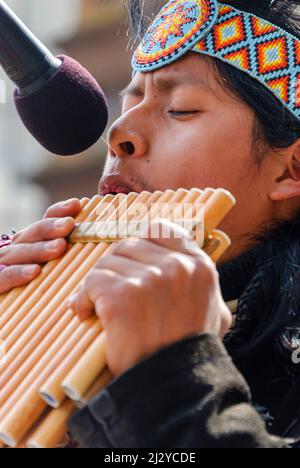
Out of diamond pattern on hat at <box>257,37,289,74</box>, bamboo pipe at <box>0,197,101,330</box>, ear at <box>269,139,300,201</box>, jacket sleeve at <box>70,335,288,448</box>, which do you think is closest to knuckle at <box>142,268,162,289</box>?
jacket sleeve at <box>70,335,288,448</box>

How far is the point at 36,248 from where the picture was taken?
235 cm

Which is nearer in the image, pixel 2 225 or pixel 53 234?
pixel 53 234

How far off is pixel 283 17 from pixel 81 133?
0.73 meters

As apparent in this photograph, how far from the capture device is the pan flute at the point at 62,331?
1854 mm

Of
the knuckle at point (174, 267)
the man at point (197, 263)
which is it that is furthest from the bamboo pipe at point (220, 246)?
the knuckle at point (174, 267)

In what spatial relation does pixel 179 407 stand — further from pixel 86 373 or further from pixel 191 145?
pixel 191 145

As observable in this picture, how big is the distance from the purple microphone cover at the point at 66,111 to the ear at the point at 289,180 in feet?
1.75

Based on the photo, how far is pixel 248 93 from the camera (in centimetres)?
270

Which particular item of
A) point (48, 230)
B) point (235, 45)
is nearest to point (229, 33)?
point (235, 45)

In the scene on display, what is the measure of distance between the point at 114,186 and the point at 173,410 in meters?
0.96

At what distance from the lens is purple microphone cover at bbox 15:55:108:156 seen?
98.4 inches

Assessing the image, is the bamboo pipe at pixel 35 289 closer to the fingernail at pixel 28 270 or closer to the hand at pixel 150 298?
the fingernail at pixel 28 270
